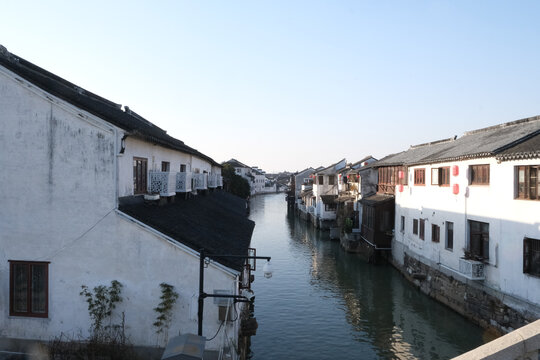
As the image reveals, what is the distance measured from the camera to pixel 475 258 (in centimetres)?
1759

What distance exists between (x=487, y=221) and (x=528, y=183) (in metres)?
2.97

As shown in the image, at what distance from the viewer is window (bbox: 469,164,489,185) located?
17438 mm

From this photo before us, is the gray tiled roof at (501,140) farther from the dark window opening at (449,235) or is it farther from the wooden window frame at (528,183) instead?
the dark window opening at (449,235)

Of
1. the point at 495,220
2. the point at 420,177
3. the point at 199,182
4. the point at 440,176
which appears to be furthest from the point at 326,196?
the point at 495,220

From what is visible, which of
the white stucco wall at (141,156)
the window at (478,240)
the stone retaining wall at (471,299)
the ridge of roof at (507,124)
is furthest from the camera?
the ridge of roof at (507,124)

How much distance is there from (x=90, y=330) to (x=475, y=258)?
16392 millimetres

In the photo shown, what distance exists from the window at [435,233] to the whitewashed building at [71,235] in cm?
1565

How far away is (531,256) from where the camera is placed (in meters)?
14.5

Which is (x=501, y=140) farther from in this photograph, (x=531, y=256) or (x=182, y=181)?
(x=182, y=181)

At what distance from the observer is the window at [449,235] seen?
67.1 feet

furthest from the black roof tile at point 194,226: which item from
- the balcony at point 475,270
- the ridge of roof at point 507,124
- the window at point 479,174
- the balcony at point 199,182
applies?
the ridge of roof at point 507,124

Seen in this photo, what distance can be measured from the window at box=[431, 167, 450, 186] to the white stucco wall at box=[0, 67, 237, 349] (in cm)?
1606

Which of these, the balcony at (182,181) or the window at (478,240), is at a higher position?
the balcony at (182,181)

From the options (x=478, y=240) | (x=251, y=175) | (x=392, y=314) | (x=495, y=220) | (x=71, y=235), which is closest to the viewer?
(x=71, y=235)
